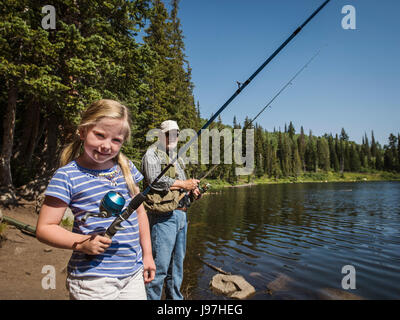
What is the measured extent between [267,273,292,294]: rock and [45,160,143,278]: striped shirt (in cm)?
656

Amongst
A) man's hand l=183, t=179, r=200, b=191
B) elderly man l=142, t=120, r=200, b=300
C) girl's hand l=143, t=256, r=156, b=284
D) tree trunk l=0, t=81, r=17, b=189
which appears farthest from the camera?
tree trunk l=0, t=81, r=17, b=189

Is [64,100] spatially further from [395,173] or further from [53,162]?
[395,173]

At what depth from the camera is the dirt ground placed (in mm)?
5105

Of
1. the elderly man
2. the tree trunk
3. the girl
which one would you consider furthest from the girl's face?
the tree trunk

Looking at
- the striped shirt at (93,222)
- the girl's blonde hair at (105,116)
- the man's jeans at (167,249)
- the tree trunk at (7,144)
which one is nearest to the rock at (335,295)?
the man's jeans at (167,249)

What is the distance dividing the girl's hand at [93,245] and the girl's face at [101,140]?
538 millimetres

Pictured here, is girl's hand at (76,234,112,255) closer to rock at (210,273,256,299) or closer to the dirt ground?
the dirt ground

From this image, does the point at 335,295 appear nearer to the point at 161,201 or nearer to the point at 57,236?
the point at 161,201

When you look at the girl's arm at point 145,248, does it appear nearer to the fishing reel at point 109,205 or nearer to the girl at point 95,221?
the girl at point 95,221

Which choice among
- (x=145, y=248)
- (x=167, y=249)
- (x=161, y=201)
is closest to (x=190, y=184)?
(x=161, y=201)
